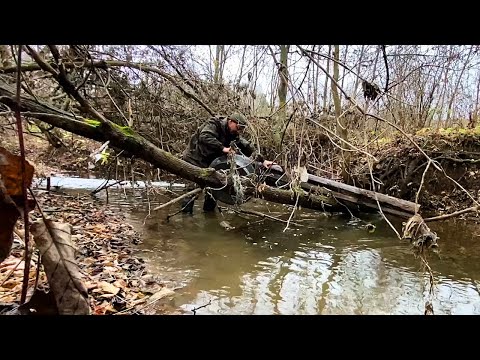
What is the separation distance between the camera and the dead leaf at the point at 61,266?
116cm

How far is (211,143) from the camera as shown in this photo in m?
6.69

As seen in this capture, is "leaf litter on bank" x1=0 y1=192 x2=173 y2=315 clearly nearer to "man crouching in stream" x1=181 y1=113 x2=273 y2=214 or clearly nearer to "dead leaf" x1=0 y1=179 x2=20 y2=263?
"dead leaf" x1=0 y1=179 x2=20 y2=263

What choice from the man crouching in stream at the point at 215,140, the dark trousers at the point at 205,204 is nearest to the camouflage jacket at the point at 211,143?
the man crouching in stream at the point at 215,140

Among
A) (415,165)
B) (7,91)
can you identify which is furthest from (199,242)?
(415,165)

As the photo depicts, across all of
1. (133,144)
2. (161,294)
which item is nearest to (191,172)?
(133,144)

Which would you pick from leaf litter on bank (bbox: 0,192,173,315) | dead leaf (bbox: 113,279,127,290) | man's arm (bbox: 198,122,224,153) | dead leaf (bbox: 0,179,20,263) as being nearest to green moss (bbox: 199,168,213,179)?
leaf litter on bank (bbox: 0,192,173,315)

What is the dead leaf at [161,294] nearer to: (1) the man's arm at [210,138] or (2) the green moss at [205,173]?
(2) the green moss at [205,173]

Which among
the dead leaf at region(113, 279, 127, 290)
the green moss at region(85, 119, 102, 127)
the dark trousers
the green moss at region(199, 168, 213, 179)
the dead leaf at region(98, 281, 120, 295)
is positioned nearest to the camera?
the dead leaf at region(98, 281, 120, 295)

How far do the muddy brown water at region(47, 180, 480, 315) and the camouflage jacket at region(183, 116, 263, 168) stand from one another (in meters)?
1.07

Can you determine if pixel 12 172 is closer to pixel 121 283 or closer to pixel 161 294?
pixel 161 294

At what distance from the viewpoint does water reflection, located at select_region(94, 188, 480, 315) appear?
11.6 feet

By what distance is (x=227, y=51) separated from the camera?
9.57 metres

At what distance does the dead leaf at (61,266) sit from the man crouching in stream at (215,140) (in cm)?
544
